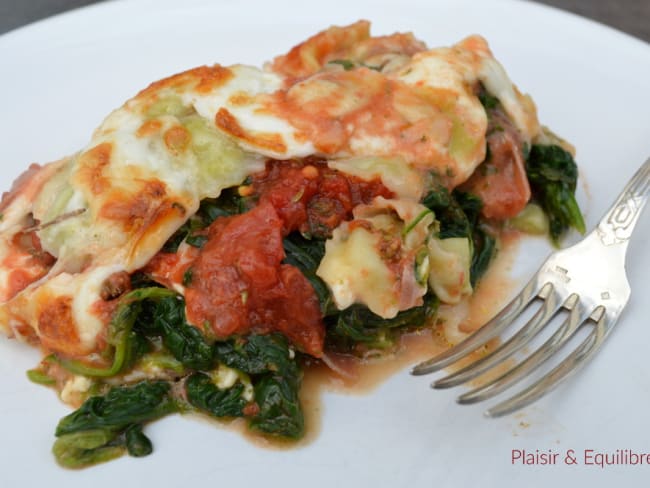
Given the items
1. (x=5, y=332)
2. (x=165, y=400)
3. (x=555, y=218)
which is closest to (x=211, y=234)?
(x=165, y=400)

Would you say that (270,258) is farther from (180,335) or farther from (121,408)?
(121,408)

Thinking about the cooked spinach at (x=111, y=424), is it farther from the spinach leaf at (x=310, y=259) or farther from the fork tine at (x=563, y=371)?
the fork tine at (x=563, y=371)

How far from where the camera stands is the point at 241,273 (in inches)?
115

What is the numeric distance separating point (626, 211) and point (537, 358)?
924mm

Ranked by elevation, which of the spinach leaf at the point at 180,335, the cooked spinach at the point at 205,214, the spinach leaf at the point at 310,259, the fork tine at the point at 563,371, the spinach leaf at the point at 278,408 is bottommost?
the spinach leaf at the point at 278,408

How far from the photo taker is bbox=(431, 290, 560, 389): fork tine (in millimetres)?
2799

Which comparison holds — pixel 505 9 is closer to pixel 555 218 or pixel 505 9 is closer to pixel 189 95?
pixel 555 218

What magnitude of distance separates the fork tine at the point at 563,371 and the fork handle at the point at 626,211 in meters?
0.38

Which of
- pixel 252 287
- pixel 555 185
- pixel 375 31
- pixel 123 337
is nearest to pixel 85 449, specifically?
pixel 123 337

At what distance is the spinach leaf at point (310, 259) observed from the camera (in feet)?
10.0

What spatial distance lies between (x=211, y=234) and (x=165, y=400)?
666 millimetres

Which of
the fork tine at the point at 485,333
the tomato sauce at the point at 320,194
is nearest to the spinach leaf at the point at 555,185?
the fork tine at the point at 485,333

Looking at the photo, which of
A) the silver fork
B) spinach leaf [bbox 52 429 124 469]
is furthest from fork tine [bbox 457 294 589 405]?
spinach leaf [bbox 52 429 124 469]

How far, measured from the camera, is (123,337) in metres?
2.92
